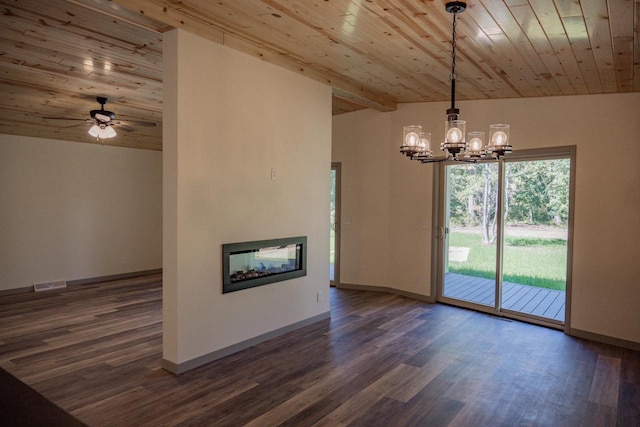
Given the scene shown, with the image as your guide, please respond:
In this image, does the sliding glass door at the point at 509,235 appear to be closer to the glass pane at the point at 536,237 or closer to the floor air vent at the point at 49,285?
the glass pane at the point at 536,237

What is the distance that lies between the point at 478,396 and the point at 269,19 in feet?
11.0

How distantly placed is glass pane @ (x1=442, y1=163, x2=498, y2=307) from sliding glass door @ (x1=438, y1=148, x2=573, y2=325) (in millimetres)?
13

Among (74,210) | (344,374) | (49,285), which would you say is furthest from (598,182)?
(49,285)

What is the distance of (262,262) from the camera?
416 cm

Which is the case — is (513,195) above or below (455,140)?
below

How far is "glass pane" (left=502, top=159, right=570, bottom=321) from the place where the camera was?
4.76 metres

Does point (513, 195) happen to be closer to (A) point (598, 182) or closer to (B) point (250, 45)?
(A) point (598, 182)

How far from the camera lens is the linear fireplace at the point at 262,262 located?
3.79 metres

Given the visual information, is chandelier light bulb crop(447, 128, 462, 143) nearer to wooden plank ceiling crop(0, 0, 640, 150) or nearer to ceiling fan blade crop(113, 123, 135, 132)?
wooden plank ceiling crop(0, 0, 640, 150)

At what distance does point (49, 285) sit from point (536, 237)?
7433mm

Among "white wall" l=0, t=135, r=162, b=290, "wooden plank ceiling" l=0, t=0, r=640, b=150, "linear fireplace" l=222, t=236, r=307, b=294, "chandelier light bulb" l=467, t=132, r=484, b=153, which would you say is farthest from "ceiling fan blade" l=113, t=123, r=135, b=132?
"chandelier light bulb" l=467, t=132, r=484, b=153

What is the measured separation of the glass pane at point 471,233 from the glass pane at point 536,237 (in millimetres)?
197

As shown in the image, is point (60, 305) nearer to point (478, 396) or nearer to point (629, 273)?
point (478, 396)

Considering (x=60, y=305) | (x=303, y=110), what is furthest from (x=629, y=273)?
(x=60, y=305)
